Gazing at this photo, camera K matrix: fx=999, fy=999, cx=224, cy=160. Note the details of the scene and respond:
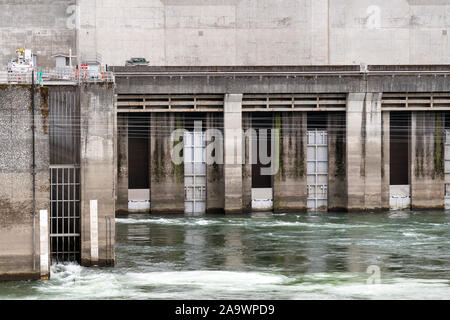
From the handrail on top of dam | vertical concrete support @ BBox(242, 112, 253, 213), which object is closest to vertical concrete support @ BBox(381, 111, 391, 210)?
the handrail on top of dam

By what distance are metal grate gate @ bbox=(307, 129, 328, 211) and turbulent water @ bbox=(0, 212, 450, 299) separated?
9.19ft

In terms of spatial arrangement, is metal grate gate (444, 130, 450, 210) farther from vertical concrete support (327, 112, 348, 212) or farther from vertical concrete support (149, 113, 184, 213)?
vertical concrete support (149, 113, 184, 213)

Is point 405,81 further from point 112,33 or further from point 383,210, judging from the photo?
point 112,33

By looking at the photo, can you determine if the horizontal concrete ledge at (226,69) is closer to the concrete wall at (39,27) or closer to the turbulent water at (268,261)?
the turbulent water at (268,261)

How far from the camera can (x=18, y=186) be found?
36.5 meters

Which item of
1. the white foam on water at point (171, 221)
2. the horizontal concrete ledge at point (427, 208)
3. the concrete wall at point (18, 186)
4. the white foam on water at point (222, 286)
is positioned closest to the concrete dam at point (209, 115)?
the concrete wall at point (18, 186)

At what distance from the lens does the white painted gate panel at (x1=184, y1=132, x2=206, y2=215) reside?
64.9m

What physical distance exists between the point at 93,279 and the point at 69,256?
181 cm

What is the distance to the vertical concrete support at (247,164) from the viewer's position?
213 ft

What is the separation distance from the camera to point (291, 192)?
64875mm

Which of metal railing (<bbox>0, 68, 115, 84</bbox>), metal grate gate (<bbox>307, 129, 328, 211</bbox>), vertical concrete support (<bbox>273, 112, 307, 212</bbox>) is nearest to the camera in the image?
metal railing (<bbox>0, 68, 115, 84</bbox>)

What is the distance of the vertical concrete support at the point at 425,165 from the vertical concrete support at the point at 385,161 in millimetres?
1717
